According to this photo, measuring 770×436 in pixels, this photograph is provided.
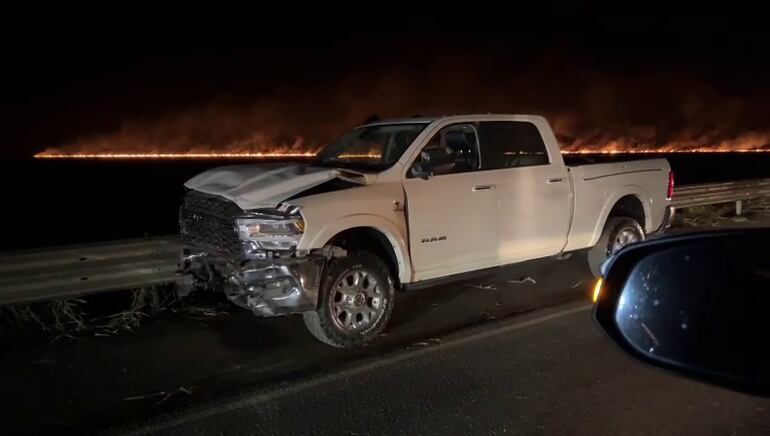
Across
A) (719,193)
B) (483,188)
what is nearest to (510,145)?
(483,188)

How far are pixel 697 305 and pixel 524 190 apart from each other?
495 centimetres

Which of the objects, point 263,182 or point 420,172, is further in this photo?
point 420,172

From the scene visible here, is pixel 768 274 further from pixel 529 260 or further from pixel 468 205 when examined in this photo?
pixel 529 260

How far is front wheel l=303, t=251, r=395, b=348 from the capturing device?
587cm

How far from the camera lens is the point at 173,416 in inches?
181

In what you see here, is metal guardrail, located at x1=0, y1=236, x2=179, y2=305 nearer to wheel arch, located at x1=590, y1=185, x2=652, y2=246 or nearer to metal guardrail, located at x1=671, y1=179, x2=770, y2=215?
wheel arch, located at x1=590, y1=185, x2=652, y2=246

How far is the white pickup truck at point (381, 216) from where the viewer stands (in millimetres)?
5664

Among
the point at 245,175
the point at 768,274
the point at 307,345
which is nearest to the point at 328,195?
the point at 245,175

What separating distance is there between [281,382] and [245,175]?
6.34ft

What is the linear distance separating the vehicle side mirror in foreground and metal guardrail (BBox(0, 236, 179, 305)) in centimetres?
540

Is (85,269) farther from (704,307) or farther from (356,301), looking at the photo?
(704,307)

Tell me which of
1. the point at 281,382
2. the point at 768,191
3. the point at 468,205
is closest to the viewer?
the point at 281,382

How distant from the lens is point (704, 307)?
7.16 feet

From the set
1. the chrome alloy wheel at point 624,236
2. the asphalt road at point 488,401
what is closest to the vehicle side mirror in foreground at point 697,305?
the asphalt road at point 488,401
